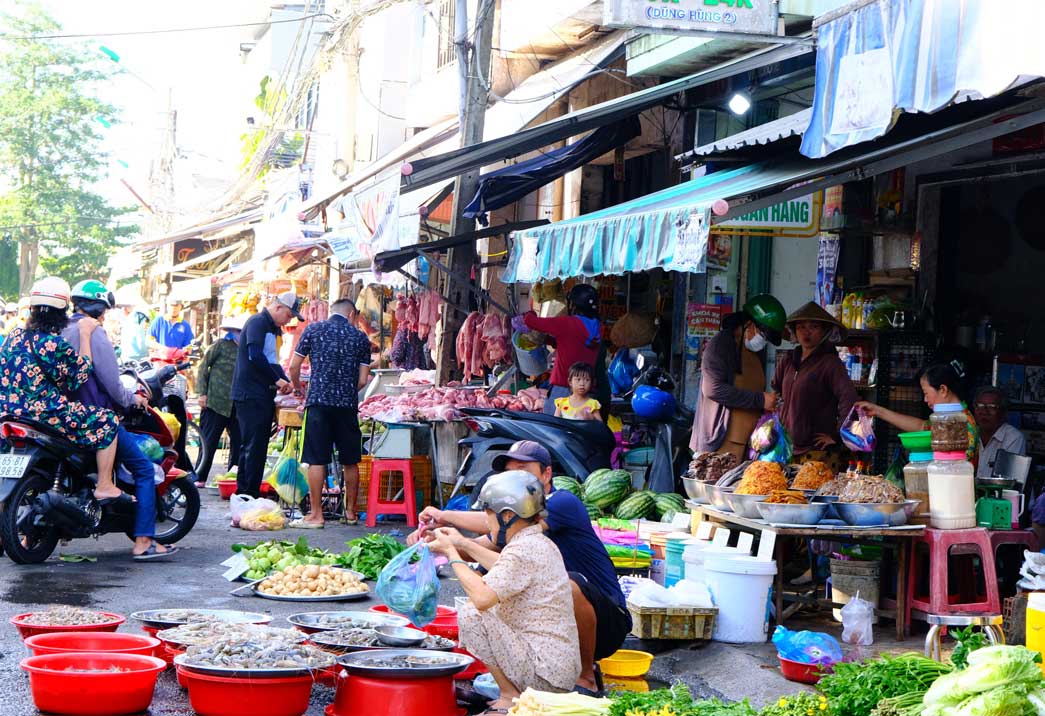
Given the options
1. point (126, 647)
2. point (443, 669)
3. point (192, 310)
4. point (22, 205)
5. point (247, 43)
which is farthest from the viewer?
point (22, 205)

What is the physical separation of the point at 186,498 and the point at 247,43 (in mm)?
37005

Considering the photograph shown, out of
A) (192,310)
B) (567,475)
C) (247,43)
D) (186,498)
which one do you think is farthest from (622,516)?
(247,43)

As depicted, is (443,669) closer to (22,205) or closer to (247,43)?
(247,43)

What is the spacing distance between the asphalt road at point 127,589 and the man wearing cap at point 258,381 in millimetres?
2369

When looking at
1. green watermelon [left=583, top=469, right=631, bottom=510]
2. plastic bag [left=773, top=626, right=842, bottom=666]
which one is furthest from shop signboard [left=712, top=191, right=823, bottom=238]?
plastic bag [left=773, top=626, right=842, bottom=666]

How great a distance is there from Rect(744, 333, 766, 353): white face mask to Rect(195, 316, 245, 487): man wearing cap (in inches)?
279

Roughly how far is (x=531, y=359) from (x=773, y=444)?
478 cm

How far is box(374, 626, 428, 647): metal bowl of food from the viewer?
251 inches

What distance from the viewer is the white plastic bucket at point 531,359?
44.7 feet

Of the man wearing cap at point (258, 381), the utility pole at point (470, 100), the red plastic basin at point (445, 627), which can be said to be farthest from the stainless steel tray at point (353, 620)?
the utility pole at point (470, 100)

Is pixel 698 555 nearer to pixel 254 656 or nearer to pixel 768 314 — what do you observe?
pixel 768 314

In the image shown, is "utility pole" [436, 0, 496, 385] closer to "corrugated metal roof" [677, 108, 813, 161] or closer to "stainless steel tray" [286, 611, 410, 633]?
"corrugated metal roof" [677, 108, 813, 161]

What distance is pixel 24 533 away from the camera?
30.7ft

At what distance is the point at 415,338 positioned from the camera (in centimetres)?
1909
